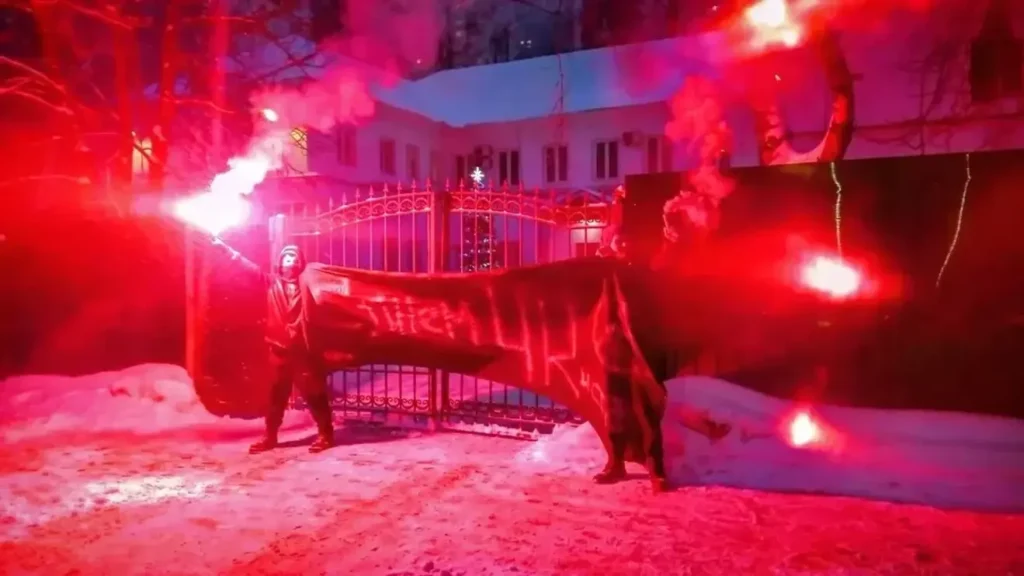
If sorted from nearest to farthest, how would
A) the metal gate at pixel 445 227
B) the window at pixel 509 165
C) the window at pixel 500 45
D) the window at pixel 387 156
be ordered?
the metal gate at pixel 445 227, the window at pixel 387 156, the window at pixel 509 165, the window at pixel 500 45

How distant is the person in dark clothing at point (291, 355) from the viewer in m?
8.68

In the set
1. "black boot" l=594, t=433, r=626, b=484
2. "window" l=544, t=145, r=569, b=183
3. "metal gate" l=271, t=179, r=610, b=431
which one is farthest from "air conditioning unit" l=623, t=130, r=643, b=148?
"black boot" l=594, t=433, r=626, b=484

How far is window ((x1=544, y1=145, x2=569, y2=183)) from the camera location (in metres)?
25.7

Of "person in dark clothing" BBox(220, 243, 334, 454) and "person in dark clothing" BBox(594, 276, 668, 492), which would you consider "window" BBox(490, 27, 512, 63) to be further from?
"person in dark clothing" BBox(594, 276, 668, 492)

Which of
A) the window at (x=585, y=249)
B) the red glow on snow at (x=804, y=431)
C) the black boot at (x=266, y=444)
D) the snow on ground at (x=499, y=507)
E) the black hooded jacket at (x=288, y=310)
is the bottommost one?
the snow on ground at (x=499, y=507)

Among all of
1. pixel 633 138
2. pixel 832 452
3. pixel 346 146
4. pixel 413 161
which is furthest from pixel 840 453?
pixel 413 161

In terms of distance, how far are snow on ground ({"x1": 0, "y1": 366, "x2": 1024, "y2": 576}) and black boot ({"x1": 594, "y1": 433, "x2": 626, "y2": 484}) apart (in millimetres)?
157

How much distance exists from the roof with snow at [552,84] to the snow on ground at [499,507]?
15.0 m

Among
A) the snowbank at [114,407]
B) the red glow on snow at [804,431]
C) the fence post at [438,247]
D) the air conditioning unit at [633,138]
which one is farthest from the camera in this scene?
the air conditioning unit at [633,138]

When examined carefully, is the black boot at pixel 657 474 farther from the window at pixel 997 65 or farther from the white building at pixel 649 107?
the window at pixel 997 65

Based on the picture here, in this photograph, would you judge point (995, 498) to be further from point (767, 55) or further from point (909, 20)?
point (909, 20)

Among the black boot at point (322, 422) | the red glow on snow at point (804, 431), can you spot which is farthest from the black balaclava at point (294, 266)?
the red glow on snow at point (804, 431)

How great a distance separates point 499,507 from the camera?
21.9ft

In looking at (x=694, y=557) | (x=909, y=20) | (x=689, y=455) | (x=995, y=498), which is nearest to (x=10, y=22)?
(x=689, y=455)
